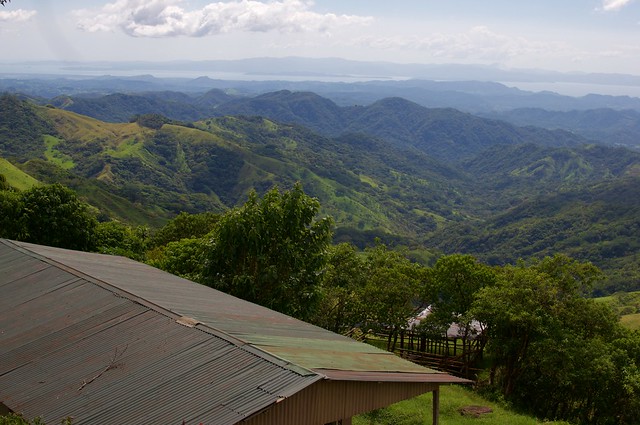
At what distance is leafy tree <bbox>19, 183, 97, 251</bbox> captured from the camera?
28.9 meters

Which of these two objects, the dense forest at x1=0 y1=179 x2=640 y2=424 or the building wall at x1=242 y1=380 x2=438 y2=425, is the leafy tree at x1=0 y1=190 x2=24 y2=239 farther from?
the building wall at x1=242 y1=380 x2=438 y2=425

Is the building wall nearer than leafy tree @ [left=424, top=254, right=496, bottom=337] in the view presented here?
Yes

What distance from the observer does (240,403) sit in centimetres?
735

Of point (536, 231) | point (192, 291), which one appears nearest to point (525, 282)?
point (192, 291)

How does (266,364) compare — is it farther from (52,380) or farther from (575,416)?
(575,416)

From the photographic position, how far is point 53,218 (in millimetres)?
29078

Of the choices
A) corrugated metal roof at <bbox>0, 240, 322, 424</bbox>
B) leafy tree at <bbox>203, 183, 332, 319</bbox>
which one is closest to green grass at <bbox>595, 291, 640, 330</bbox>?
leafy tree at <bbox>203, 183, 332, 319</bbox>

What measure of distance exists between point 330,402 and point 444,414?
1155 centimetres

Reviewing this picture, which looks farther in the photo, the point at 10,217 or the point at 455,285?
the point at 10,217

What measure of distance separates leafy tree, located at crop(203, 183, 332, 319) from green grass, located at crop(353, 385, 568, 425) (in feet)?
17.7

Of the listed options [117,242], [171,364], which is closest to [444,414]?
[171,364]

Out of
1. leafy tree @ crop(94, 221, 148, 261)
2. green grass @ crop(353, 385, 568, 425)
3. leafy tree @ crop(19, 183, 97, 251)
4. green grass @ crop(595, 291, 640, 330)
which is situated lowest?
green grass @ crop(595, 291, 640, 330)

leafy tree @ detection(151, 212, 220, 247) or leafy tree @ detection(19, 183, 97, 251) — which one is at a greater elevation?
leafy tree @ detection(19, 183, 97, 251)

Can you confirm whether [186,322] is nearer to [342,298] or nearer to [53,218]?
[342,298]
